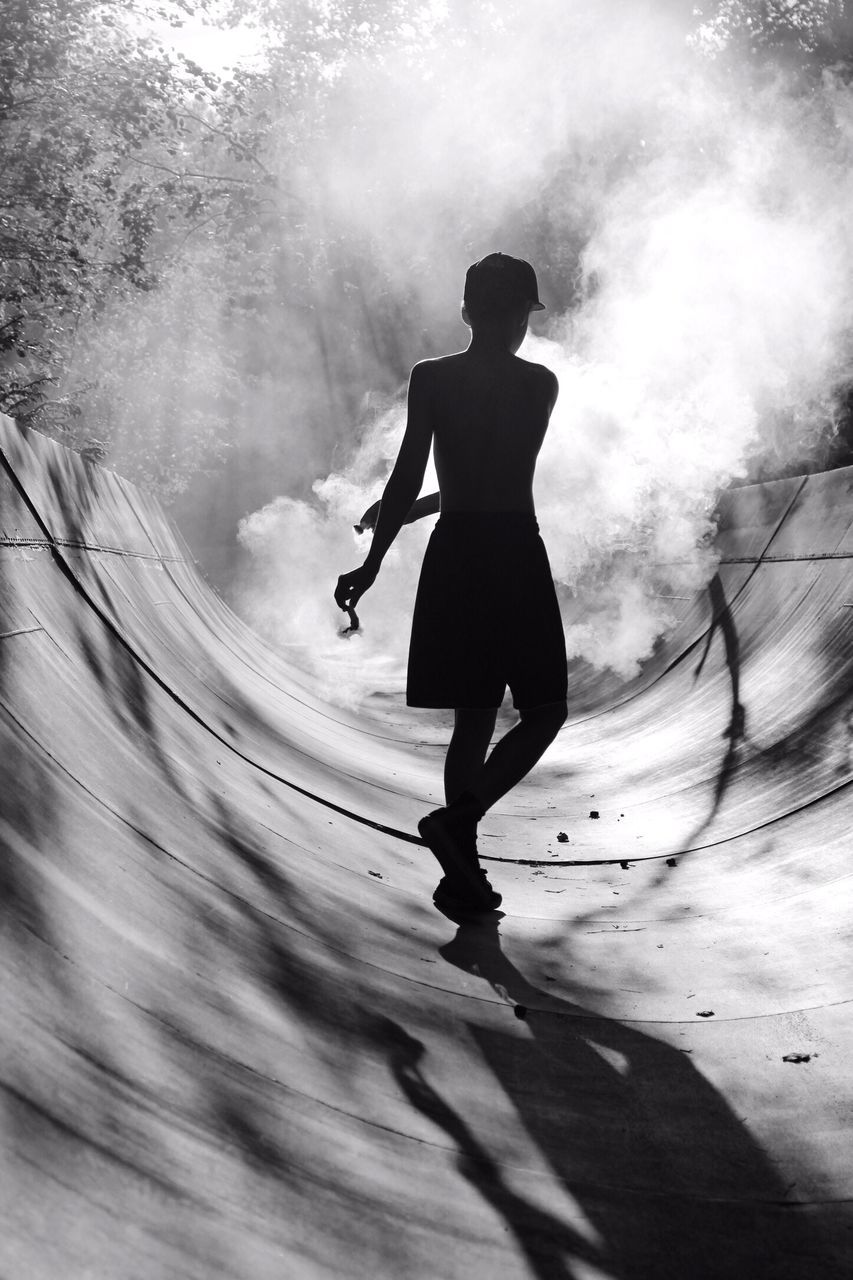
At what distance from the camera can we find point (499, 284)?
3.65 meters

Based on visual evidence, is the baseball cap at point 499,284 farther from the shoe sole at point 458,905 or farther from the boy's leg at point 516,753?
the shoe sole at point 458,905

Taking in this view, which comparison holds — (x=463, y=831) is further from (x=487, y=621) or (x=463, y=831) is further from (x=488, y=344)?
(x=488, y=344)

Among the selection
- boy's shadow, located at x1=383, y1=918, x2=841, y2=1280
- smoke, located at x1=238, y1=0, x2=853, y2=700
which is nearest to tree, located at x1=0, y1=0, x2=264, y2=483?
smoke, located at x1=238, y1=0, x2=853, y2=700

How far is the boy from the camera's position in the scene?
11.6ft

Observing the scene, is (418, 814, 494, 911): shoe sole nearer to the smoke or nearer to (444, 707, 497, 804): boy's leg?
(444, 707, 497, 804): boy's leg

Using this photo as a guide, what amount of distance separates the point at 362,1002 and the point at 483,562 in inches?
59.0

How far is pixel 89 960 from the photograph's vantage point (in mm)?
1831

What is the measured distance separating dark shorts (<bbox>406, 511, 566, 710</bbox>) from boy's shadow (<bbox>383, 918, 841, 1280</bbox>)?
39.9 inches

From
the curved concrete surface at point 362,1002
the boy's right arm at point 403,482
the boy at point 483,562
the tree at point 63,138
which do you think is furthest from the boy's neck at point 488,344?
the tree at point 63,138

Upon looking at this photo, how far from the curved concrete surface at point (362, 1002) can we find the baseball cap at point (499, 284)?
1.60 metres

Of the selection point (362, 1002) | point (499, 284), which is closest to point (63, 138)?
point (499, 284)

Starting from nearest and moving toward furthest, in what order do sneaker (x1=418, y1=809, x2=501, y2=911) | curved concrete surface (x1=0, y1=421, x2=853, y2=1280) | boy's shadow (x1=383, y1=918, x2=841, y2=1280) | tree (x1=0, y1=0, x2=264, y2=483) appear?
curved concrete surface (x1=0, y1=421, x2=853, y2=1280)
boy's shadow (x1=383, y1=918, x2=841, y2=1280)
sneaker (x1=418, y1=809, x2=501, y2=911)
tree (x1=0, y1=0, x2=264, y2=483)

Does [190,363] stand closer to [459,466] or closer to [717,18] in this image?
[717,18]

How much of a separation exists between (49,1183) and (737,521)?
25.4ft
